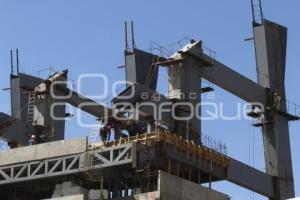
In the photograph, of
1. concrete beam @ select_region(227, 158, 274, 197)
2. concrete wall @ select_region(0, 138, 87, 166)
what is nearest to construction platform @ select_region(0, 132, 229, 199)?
concrete wall @ select_region(0, 138, 87, 166)

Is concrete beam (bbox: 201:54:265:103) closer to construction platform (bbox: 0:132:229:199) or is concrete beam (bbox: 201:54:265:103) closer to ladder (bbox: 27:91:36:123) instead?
construction platform (bbox: 0:132:229:199)

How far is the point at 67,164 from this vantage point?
36.6m

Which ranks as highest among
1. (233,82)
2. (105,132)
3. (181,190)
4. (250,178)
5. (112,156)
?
(233,82)

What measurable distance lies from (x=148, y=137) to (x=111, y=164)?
2309mm

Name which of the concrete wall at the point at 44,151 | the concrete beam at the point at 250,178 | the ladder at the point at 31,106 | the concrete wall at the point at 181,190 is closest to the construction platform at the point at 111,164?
the concrete wall at the point at 44,151

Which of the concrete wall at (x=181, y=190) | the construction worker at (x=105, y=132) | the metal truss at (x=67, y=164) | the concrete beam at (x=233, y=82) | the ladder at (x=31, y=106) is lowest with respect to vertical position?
the concrete wall at (x=181, y=190)

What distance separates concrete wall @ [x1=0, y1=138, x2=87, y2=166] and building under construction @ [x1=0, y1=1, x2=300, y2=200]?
5 cm

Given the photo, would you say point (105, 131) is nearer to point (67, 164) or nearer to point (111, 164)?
point (67, 164)

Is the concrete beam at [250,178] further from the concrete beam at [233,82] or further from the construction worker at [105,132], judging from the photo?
the construction worker at [105,132]

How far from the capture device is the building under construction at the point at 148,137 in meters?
35.8

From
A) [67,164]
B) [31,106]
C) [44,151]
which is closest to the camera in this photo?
[67,164]

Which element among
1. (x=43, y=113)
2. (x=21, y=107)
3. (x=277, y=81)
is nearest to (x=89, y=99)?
(x=43, y=113)

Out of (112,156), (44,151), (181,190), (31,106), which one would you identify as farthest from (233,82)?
(44,151)

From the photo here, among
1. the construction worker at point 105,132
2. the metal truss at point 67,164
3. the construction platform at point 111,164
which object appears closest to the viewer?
the metal truss at point 67,164
